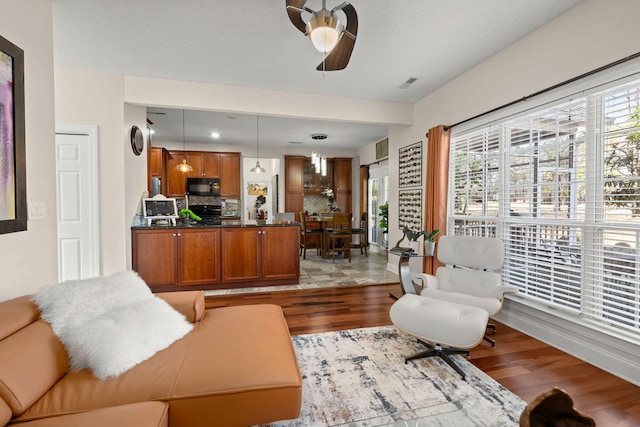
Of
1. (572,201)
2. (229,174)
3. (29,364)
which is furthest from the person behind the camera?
(229,174)

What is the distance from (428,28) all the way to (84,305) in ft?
10.4

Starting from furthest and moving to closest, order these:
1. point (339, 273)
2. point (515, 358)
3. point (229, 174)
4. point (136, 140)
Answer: point (229, 174)
point (339, 273)
point (136, 140)
point (515, 358)

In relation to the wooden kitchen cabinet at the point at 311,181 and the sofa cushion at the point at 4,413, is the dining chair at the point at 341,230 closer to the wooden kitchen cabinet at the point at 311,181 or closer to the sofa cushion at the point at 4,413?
the wooden kitchen cabinet at the point at 311,181

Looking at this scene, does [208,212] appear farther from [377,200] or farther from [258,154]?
[377,200]

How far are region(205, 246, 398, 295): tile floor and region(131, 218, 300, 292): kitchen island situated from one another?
0.20 m

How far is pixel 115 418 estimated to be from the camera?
105cm

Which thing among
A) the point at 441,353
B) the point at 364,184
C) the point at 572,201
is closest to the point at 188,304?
the point at 441,353

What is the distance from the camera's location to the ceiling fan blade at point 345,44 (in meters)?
1.86

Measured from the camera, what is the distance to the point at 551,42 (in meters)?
2.52

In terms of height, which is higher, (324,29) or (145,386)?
(324,29)

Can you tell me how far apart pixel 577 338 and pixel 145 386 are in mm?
3023

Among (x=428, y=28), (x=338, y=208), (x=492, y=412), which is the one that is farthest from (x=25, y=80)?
(x=338, y=208)

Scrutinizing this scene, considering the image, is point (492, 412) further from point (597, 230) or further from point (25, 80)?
point (25, 80)

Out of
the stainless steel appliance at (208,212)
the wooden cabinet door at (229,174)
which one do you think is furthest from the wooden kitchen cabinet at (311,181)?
the stainless steel appliance at (208,212)
